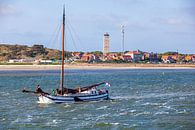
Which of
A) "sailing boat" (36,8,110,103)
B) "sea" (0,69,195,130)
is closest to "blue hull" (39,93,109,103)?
"sailing boat" (36,8,110,103)

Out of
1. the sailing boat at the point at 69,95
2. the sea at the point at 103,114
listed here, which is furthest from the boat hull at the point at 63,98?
the sea at the point at 103,114

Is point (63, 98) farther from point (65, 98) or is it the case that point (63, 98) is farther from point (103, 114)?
point (103, 114)

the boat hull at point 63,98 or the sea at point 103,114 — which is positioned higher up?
the boat hull at point 63,98

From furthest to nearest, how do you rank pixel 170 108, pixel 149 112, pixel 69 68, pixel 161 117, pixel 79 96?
pixel 69 68 → pixel 79 96 → pixel 170 108 → pixel 149 112 → pixel 161 117

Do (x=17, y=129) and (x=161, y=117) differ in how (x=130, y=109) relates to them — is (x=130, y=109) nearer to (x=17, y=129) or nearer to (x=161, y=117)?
(x=161, y=117)

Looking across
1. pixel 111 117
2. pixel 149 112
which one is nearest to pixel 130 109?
pixel 149 112

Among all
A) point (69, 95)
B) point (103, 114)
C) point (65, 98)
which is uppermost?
point (69, 95)

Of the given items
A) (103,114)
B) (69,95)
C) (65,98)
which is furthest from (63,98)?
(103,114)

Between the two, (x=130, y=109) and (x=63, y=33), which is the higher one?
(x=63, y=33)

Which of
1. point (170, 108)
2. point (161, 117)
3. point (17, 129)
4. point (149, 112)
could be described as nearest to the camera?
point (17, 129)

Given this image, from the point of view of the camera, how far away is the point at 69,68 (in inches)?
7549

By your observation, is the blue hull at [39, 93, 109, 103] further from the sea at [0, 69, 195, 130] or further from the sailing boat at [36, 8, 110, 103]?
the sea at [0, 69, 195, 130]

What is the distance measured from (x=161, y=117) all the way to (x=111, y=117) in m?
3.83

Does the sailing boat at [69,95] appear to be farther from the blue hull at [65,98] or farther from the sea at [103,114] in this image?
the sea at [103,114]
